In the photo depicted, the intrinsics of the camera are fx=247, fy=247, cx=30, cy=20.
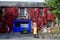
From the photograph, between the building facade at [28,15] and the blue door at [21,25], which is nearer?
the blue door at [21,25]

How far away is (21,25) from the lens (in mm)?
33438

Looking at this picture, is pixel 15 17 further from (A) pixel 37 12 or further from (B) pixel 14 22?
(A) pixel 37 12

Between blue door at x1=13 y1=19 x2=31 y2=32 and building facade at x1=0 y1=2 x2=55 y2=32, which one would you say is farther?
building facade at x1=0 y1=2 x2=55 y2=32

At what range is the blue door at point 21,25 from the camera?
33250mm

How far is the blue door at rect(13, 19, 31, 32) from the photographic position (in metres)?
33.2

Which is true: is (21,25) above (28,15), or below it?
below

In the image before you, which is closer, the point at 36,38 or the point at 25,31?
the point at 36,38

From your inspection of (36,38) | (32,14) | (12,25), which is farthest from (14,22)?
(36,38)

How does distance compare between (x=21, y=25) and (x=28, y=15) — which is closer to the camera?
(x=21, y=25)

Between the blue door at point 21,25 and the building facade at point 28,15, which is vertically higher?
the building facade at point 28,15

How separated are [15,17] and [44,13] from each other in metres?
4.01

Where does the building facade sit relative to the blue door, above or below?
above

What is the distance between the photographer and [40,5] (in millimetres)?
34688

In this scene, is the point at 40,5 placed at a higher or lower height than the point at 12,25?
higher
